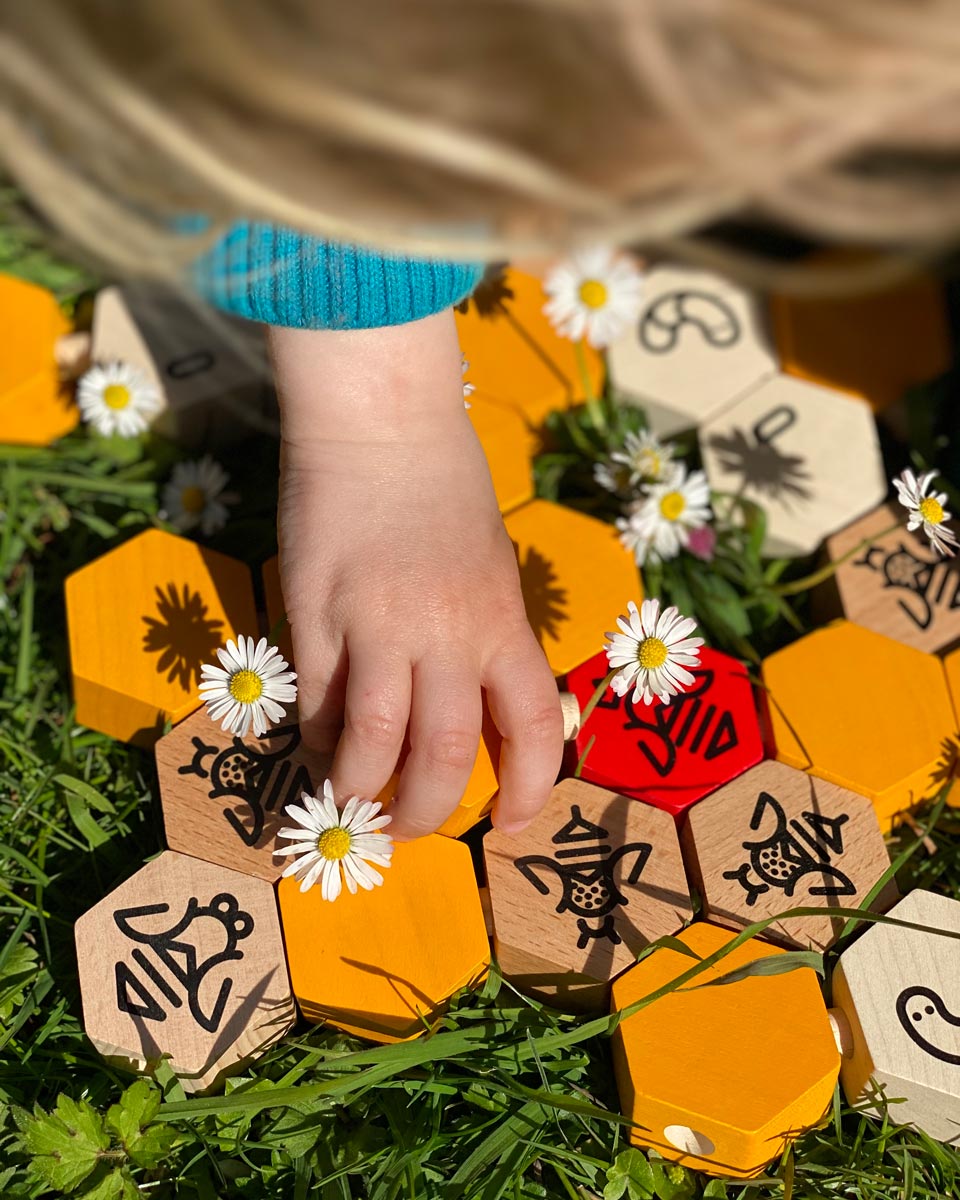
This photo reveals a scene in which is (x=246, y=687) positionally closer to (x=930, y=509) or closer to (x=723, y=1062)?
(x=723, y=1062)

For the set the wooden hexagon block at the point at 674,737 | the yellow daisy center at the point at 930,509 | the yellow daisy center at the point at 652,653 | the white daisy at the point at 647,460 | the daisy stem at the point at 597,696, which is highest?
the yellow daisy center at the point at 930,509

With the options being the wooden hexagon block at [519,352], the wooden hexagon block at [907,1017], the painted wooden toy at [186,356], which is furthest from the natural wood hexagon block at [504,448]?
the wooden hexagon block at [907,1017]

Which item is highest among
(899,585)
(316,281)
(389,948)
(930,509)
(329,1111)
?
(316,281)

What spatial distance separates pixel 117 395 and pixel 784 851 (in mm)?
710

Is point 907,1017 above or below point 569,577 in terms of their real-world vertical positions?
below

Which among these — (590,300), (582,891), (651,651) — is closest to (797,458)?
(590,300)

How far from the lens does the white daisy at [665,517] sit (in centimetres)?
102

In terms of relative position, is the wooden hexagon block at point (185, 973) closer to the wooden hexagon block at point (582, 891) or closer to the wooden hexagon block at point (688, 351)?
the wooden hexagon block at point (582, 891)

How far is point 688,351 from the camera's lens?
1153 mm

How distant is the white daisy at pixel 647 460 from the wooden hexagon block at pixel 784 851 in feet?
0.95

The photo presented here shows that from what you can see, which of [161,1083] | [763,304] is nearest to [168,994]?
[161,1083]

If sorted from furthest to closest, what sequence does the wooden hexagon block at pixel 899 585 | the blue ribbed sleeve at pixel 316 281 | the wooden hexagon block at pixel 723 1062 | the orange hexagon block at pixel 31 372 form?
the orange hexagon block at pixel 31 372 < the wooden hexagon block at pixel 899 585 < the blue ribbed sleeve at pixel 316 281 < the wooden hexagon block at pixel 723 1062

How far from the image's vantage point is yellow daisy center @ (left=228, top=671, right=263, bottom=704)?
825 mm

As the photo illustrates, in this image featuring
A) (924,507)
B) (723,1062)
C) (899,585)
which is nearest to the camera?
(723,1062)
